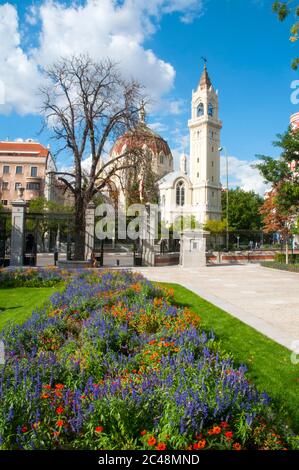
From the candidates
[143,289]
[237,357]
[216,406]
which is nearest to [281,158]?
[143,289]

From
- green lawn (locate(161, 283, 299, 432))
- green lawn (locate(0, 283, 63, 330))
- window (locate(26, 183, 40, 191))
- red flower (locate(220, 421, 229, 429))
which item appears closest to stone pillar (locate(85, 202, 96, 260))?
green lawn (locate(0, 283, 63, 330))

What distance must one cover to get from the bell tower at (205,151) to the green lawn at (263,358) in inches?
2724

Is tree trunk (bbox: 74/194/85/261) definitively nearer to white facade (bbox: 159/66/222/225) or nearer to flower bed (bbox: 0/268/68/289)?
flower bed (bbox: 0/268/68/289)

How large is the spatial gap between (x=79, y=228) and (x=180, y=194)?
5846 centimetres

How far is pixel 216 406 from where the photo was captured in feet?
9.05

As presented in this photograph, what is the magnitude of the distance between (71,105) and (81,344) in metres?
19.4

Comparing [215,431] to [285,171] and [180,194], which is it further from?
[180,194]

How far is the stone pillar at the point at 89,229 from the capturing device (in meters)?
23.0

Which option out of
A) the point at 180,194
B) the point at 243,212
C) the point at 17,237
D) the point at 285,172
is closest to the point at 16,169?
the point at 180,194

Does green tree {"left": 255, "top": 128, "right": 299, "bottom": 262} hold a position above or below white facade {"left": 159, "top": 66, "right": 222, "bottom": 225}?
below

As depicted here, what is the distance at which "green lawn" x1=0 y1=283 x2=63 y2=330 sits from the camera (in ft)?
24.9

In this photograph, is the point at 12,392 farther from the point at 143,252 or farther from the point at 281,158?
the point at 281,158

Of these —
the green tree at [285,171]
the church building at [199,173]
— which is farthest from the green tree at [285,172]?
the church building at [199,173]

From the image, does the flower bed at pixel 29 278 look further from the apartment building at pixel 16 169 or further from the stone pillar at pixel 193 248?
the apartment building at pixel 16 169
